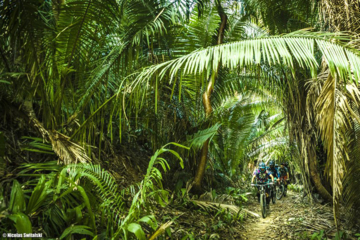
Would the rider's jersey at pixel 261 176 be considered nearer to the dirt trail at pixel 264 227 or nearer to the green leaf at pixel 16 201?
the dirt trail at pixel 264 227

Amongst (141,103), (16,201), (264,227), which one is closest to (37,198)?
(16,201)

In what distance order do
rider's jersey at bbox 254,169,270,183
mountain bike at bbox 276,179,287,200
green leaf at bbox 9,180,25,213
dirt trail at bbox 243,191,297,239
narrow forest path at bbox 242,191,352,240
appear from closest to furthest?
green leaf at bbox 9,180,25,213
narrow forest path at bbox 242,191,352,240
dirt trail at bbox 243,191,297,239
rider's jersey at bbox 254,169,270,183
mountain bike at bbox 276,179,287,200

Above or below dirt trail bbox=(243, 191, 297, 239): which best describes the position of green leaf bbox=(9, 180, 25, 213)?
above

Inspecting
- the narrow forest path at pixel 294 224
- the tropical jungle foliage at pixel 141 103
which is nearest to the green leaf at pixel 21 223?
the tropical jungle foliage at pixel 141 103

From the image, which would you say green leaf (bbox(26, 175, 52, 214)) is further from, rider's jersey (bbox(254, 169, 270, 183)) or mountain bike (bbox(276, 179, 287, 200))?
mountain bike (bbox(276, 179, 287, 200))

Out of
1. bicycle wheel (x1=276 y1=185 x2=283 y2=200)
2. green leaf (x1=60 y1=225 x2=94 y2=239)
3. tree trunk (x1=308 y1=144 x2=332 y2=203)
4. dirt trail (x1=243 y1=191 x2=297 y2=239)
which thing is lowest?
bicycle wheel (x1=276 y1=185 x2=283 y2=200)

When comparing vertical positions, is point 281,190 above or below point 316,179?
below

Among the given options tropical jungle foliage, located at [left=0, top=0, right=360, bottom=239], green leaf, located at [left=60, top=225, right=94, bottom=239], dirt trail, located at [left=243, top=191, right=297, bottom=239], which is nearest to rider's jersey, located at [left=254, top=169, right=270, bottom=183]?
tropical jungle foliage, located at [left=0, top=0, right=360, bottom=239]

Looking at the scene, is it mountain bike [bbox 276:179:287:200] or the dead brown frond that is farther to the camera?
mountain bike [bbox 276:179:287:200]

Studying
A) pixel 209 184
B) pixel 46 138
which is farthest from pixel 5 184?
pixel 209 184

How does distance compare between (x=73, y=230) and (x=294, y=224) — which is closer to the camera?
(x=73, y=230)

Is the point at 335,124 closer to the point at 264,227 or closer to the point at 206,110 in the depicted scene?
the point at 206,110

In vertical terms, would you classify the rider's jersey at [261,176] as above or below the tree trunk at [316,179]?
below

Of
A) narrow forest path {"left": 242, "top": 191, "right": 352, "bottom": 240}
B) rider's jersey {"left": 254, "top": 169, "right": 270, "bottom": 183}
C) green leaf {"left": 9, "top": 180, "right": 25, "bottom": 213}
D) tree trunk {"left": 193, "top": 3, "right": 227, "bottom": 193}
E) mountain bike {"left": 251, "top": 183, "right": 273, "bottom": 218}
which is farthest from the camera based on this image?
rider's jersey {"left": 254, "top": 169, "right": 270, "bottom": 183}
